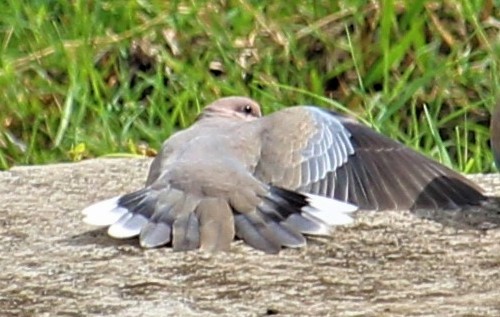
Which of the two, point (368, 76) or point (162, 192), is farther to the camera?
point (368, 76)

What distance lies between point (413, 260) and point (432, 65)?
7.87 feet

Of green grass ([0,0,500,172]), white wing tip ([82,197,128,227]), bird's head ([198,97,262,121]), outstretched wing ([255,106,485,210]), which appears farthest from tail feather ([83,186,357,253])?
green grass ([0,0,500,172])

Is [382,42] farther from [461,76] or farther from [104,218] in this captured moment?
[104,218]

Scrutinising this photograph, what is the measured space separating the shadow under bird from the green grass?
118 centimetres

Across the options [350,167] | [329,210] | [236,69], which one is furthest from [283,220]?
[236,69]

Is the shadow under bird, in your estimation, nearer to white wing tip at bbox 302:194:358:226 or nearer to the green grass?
white wing tip at bbox 302:194:358:226

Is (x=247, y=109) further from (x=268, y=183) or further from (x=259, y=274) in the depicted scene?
(x=259, y=274)

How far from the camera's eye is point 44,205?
187 inches

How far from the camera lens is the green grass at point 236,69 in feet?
20.1

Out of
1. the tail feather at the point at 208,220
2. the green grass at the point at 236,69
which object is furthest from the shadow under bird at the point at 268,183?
the green grass at the point at 236,69

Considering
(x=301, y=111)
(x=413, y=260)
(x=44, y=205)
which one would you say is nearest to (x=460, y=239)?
(x=413, y=260)

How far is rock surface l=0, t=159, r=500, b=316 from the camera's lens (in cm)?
357

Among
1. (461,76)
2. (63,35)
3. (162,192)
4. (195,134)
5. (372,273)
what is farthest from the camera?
(63,35)

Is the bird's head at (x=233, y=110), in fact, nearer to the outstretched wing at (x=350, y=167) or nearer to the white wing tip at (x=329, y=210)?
the outstretched wing at (x=350, y=167)
